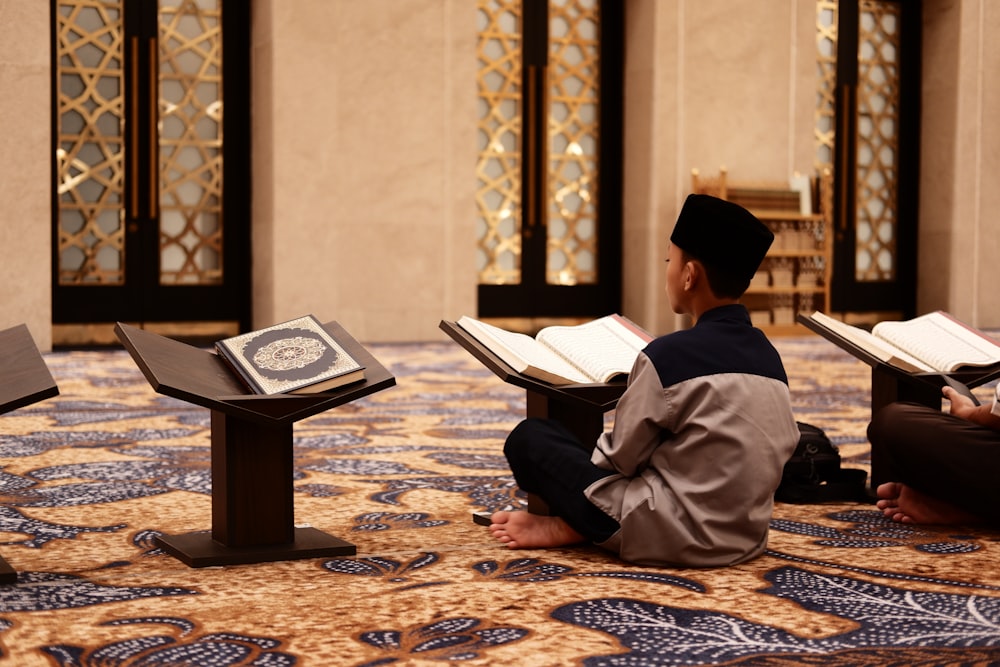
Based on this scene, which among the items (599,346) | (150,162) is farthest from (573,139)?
(599,346)

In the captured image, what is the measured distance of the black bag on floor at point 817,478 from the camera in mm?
3754

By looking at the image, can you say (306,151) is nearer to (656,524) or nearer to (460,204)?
(460,204)

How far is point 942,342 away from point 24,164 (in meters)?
6.78

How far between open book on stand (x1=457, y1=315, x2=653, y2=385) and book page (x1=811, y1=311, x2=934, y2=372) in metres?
0.63

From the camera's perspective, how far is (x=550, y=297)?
35.8ft

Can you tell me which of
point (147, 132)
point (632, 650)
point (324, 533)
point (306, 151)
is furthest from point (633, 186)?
point (632, 650)

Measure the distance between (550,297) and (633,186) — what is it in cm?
120

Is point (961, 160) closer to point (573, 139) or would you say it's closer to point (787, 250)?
point (787, 250)

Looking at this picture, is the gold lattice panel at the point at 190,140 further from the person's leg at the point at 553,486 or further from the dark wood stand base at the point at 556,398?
the person's leg at the point at 553,486

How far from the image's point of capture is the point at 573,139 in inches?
431

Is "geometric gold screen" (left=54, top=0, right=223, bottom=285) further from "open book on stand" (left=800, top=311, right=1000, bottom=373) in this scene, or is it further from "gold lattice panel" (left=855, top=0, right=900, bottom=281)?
"open book on stand" (left=800, top=311, right=1000, bottom=373)

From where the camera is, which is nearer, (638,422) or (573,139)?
Answer: (638,422)

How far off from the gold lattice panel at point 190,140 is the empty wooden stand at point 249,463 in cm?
684

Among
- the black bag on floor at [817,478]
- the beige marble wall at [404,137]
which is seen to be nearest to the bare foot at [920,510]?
the black bag on floor at [817,478]
